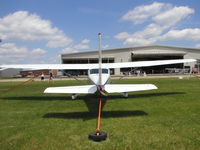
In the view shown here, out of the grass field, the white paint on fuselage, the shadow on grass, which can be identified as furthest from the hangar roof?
the grass field

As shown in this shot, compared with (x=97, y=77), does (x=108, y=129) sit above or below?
below

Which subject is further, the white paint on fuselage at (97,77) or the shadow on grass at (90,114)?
the white paint on fuselage at (97,77)

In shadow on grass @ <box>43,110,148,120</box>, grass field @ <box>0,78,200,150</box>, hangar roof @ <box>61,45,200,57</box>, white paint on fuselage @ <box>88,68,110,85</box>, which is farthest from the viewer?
hangar roof @ <box>61,45,200,57</box>

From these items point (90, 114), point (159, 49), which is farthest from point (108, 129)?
point (159, 49)

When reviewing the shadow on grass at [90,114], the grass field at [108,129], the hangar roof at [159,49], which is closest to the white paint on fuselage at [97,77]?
the grass field at [108,129]

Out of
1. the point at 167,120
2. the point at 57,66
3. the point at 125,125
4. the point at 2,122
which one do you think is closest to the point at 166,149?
the point at 125,125

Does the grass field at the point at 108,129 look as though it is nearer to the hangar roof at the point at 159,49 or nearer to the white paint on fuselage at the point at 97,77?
the white paint on fuselage at the point at 97,77

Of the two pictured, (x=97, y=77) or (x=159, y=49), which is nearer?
(x=97, y=77)

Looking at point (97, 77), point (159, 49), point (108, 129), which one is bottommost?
point (108, 129)

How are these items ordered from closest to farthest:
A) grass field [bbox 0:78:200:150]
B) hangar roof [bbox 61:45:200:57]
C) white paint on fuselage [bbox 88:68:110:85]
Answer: grass field [bbox 0:78:200:150]
white paint on fuselage [bbox 88:68:110:85]
hangar roof [bbox 61:45:200:57]

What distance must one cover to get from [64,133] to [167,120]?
3171 mm

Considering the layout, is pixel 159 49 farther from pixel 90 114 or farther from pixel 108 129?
pixel 108 129

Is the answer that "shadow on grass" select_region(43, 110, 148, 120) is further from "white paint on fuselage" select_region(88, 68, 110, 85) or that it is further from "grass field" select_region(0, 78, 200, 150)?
"white paint on fuselage" select_region(88, 68, 110, 85)

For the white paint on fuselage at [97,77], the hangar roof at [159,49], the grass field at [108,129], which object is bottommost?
the grass field at [108,129]
